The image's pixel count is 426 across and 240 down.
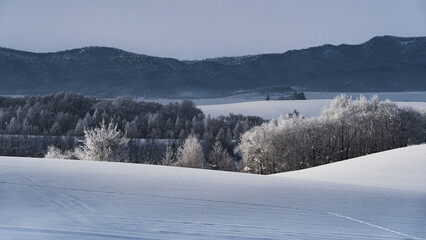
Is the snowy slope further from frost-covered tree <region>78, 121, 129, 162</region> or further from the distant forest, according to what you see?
the distant forest

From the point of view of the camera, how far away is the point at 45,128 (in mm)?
91562

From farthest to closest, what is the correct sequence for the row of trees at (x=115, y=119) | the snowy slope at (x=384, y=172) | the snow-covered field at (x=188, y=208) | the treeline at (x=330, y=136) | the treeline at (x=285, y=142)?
the row of trees at (x=115, y=119) < the treeline at (x=330, y=136) < the treeline at (x=285, y=142) < the snowy slope at (x=384, y=172) < the snow-covered field at (x=188, y=208)

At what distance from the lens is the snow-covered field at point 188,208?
7.55m

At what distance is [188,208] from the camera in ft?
31.7

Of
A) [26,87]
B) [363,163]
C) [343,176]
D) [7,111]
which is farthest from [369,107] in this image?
[26,87]

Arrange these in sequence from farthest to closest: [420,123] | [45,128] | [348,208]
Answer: [45,128], [420,123], [348,208]

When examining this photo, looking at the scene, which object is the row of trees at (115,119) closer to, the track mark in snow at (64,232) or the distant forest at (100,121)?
the distant forest at (100,121)

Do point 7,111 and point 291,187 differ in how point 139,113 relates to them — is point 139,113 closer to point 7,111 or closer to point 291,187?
point 7,111

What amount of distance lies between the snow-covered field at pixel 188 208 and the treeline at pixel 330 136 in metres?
26.4

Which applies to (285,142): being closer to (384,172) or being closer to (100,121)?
(384,172)

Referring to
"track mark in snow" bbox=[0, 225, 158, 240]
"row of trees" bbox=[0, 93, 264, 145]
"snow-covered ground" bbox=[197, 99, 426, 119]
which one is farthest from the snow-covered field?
"snow-covered ground" bbox=[197, 99, 426, 119]

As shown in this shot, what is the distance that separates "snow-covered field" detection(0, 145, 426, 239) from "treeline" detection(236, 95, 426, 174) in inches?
1038

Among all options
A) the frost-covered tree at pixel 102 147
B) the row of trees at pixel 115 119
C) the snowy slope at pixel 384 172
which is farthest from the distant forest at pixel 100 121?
the snowy slope at pixel 384 172

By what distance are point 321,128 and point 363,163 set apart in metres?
22.4
